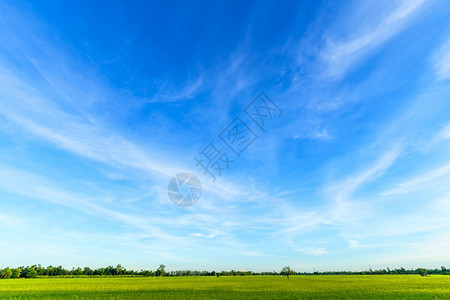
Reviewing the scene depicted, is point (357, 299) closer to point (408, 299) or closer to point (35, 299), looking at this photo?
point (408, 299)

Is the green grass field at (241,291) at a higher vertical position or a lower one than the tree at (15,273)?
lower

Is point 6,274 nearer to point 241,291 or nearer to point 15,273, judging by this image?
point 15,273

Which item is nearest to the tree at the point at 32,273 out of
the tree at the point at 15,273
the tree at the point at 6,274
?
the tree at the point at 15,273

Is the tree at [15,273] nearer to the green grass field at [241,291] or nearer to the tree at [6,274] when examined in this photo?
the tree at [6,274]

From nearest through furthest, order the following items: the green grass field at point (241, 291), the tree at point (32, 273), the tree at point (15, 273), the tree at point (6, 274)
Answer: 1. the green grass field at point (241, 291)
2. the tree at point (6, 274)
3. the tree at point (15, 273)
4. the tree at point (32, 273)

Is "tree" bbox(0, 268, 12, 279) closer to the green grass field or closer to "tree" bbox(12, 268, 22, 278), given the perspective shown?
"tree" bbox(12, 268, 22, 278)

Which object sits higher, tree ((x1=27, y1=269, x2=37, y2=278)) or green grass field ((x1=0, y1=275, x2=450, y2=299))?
tree ((x1=27, y1=269, x2=37, y2=278))

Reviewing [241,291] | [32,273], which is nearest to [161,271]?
[32,273]

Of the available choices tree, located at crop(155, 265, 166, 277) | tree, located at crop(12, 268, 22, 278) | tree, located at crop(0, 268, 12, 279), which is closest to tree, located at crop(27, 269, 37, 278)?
tree, located at crop(12, 268, 22, 278)

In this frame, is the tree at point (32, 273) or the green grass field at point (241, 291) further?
the tree at point (32, 273)

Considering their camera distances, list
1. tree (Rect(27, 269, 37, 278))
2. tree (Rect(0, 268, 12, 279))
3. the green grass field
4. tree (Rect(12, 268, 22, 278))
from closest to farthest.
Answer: the green grass field
tree (Rect(0, 268, 12, 279))
tree (Rect(12, 268, 22, 278))
tree (Rect(27, 269, 37, 278))

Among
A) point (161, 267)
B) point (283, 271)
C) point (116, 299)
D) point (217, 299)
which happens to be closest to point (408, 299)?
point (217, 299)

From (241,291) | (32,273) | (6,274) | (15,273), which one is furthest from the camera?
(32,273)

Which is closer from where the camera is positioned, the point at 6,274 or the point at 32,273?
the point at 6,274
